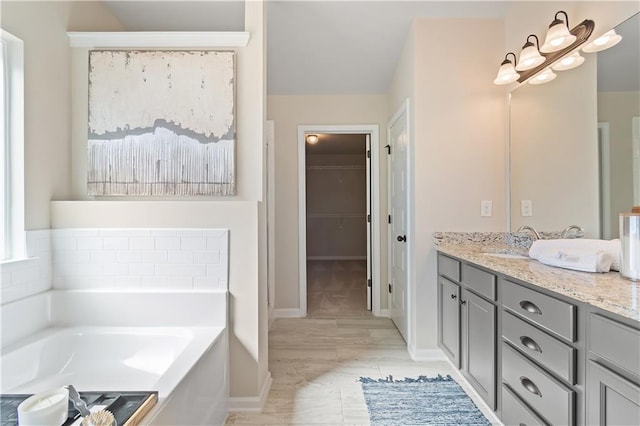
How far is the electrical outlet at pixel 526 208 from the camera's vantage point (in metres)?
2.18

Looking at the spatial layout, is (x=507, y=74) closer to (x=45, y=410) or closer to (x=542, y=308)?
(x=542, y=308)

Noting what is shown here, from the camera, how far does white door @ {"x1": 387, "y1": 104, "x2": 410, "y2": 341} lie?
2.69 meters

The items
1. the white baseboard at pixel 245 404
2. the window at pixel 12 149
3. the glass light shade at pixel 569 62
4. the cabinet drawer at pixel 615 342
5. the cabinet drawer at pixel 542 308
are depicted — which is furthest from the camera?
the white baseboard at pixel 245 404

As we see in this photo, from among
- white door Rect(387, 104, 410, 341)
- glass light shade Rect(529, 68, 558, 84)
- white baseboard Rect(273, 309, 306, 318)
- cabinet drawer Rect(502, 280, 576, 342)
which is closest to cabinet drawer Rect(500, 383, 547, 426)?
cabinet drawer Rect(502, 280, 576, 342)

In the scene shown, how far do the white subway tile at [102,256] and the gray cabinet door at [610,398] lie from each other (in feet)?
7.53

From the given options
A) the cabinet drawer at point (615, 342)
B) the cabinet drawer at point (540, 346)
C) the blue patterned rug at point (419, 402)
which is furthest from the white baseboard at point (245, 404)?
the cabinet drawer at point (615, 342)

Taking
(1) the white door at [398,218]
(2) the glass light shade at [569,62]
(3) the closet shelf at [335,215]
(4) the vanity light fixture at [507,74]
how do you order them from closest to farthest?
(2) the glass light shade at [569,62], (4) the vanity light fixture at [507,74], (1) the white door at [398,218], (3) the closet shelf at [335,215]

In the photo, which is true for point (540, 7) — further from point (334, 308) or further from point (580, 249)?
point (334, 308)

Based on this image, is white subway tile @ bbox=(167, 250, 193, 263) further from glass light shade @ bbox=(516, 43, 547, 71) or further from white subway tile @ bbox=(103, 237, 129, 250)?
glass light shade @ bbox=(516, 43, 547, 71)

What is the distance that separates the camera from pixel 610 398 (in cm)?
95

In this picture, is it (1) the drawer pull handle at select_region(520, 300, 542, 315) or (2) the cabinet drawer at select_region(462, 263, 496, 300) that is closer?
(1) the drawer pull handle at select_region(520, 300, 542, 315)

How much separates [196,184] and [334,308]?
235 centimetres

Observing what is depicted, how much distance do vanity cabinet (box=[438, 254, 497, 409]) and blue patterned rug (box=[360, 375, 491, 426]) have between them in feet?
0.51

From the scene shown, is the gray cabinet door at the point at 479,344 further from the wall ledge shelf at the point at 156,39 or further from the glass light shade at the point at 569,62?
the wall ledge shelf at the point at 156,39
